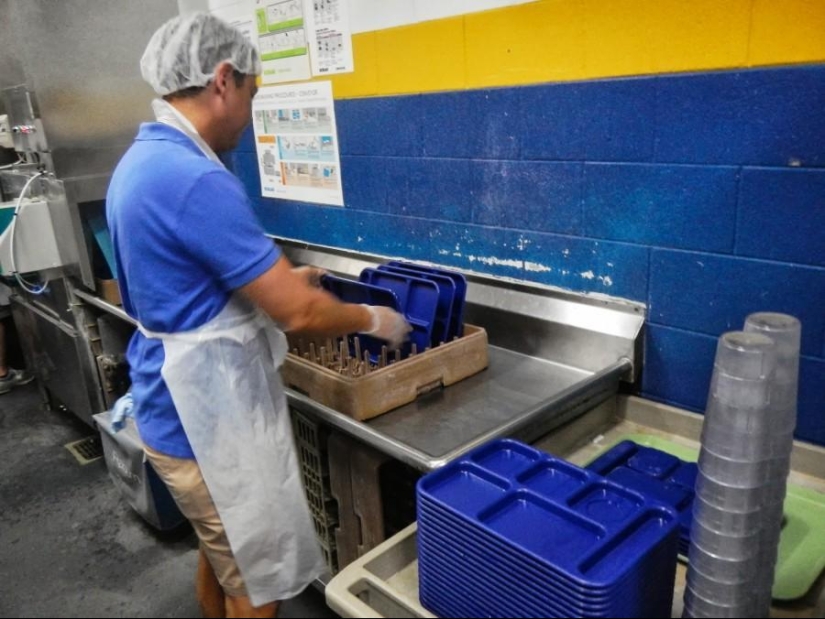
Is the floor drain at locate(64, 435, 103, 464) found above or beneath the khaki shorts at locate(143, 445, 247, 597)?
beneath

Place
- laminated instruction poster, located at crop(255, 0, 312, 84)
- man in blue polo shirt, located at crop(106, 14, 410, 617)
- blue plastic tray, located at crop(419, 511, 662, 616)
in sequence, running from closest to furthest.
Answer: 1. blue plastic tray, located at crop(419, 511, 662, 616)
2. man in blue polo shirt, located at crop(106, 14, 410, 617)
3. laminated instruction poster, located at crop(255, 0, 312, 84)

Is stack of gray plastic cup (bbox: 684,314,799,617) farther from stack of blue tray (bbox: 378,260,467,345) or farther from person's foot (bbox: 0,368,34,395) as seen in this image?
person's foot (bbox: 0,368,34,395)

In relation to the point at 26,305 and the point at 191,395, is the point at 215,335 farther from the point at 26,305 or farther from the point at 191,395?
the point at 26,305

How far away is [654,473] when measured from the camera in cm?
127

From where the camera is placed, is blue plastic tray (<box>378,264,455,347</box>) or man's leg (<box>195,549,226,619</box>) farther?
blue plastic tray (<box>378,264,455,347</box>)

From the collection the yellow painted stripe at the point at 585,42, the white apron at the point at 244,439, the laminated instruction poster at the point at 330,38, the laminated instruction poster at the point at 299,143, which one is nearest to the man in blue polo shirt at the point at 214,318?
the white apron at the point at 244,439

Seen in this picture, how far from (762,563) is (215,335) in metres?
0.93

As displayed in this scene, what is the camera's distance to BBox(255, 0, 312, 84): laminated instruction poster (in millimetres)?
2221

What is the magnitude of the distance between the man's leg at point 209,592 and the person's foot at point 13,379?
289cm

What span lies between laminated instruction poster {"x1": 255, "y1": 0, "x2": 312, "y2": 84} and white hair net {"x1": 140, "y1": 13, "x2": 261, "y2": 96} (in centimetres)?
110

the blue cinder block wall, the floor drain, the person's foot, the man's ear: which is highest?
the man's ear

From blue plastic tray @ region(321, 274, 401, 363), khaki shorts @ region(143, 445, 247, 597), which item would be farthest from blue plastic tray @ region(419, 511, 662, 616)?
blue plastic tray @ region(321, 274, 401, 363)

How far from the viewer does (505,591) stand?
0.87 meters

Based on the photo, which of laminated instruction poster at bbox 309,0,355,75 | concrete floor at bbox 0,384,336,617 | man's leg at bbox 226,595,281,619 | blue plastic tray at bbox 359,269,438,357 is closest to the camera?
concrete floor at bbox 0,384,336,617
